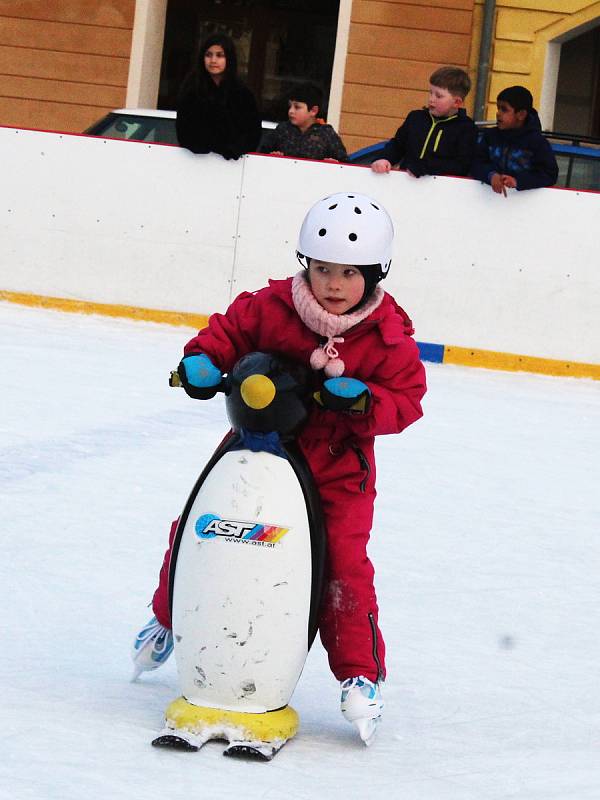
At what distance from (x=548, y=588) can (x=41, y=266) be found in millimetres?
5886

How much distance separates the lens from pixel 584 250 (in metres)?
8.86

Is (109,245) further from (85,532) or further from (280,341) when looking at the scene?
(280,341)

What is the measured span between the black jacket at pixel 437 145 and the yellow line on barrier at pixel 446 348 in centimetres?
109

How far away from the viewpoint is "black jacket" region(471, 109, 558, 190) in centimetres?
873

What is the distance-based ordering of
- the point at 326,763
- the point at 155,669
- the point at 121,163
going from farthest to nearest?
the point at 121,163
the point at 155,669
the point at 326,763

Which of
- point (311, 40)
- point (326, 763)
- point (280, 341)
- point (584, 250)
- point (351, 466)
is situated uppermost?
point (311, 40)

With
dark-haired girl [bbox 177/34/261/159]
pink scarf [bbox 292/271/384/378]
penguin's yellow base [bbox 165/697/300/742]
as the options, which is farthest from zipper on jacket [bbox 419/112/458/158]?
penguin's yellow base [bbox 165/697/300/742]

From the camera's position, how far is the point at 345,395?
111 inches

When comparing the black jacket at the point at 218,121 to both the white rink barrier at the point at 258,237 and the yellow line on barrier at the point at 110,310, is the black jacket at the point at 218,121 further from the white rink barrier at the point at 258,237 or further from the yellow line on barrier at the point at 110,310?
the yellow line on barrier at the point at 110,310

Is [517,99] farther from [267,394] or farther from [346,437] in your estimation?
[267,394]

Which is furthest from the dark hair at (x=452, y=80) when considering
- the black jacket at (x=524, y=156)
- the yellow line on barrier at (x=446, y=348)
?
the yellow line on barrier at (x=446, y=348)

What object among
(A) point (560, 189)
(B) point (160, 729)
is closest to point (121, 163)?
(A) point (560, 189)

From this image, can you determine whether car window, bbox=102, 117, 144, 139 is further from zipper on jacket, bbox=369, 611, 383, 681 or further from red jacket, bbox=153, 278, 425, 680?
zipper on jacket, bbox=369, 611, 383, 681

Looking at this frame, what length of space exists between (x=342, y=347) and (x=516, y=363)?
6.12m
